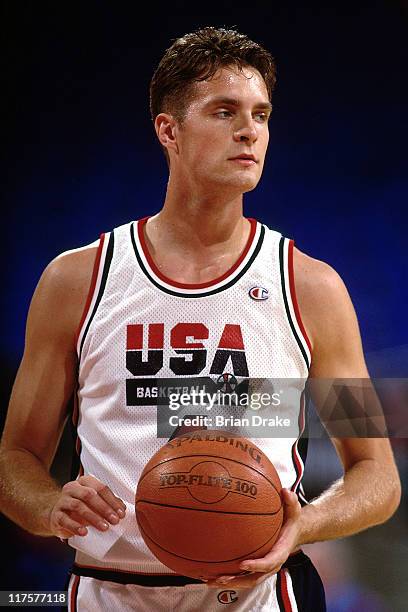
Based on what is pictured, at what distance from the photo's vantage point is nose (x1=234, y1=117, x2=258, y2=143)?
186 cm

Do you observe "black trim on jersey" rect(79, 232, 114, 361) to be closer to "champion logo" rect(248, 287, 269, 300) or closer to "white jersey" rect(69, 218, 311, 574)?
"white jersey" rect(69, 218, 311, 574)

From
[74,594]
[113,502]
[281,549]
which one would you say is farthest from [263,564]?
[74,594]

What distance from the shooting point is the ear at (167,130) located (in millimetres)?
2008

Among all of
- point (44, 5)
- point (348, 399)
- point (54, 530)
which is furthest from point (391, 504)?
point (44, 5)

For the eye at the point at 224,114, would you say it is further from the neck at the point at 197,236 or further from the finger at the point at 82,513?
the finger at the point at 82,513

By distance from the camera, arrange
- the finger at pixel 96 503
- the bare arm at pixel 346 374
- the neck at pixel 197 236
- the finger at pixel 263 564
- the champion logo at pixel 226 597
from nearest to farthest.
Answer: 1. the finger at pixel 263 564
2. the finger at pixel 96 503
3. the champion logo at pixel 226 597
4. the bare arm at pixel 346 374
5. the neck at pixel 197 236

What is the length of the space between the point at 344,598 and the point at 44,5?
5.86 feet

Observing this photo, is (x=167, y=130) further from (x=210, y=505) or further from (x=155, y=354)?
(x=210, y=505)

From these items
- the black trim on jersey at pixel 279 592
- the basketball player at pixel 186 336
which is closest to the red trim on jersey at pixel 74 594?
the basketball player at pixel 186 336

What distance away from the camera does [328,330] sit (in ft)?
6.28

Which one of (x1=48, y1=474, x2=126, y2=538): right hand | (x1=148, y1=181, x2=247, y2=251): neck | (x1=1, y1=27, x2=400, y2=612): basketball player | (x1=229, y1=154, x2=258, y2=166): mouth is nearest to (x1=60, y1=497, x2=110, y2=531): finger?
(x1=48, y1=474, x2=126, y2=538): right hand

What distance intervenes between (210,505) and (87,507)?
233 mm

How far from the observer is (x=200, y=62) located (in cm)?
195

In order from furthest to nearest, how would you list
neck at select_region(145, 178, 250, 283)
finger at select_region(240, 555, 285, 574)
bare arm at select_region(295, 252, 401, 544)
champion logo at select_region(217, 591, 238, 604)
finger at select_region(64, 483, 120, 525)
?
neck at select_region(145, 178, 250, 283)
bare arm at select_region(295, 252, 401, 544)
champion logo at select_region(217, 591, 238, 604)
finger at select_region(64, 483, 120, 525)
finger at select_region(240, 555, 285, 574)
